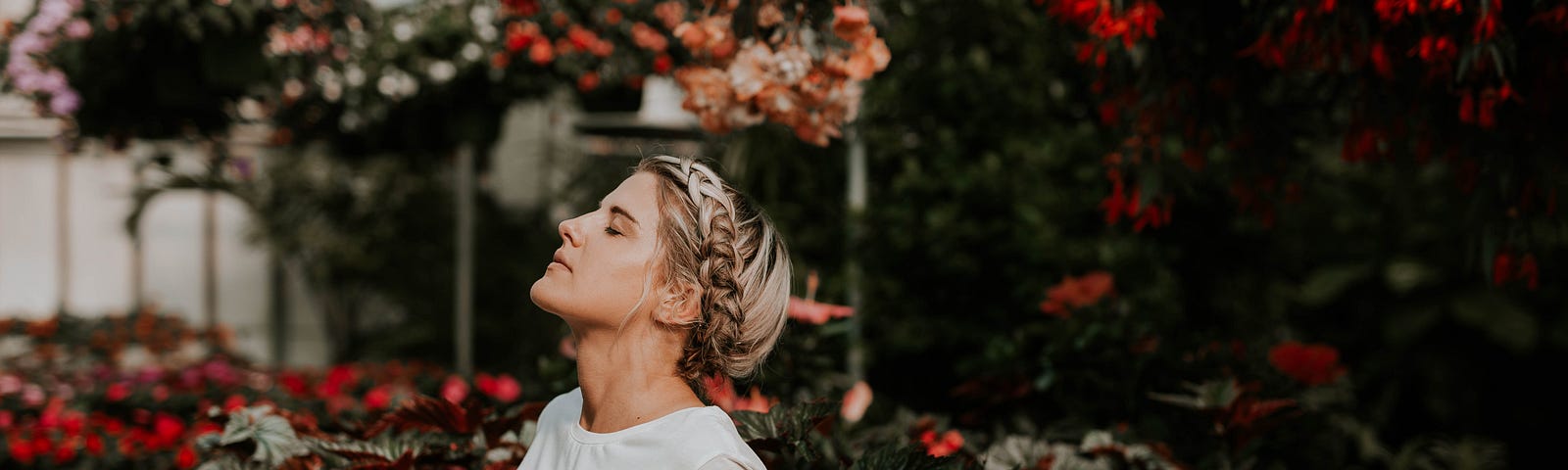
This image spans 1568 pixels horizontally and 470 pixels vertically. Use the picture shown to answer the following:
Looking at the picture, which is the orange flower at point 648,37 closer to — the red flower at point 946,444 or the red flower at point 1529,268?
the red flower at point 946,444

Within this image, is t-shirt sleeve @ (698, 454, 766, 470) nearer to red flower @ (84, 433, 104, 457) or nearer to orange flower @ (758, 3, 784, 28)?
orange flower @ (758, 3, 784, 28)

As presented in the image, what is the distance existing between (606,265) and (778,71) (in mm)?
635

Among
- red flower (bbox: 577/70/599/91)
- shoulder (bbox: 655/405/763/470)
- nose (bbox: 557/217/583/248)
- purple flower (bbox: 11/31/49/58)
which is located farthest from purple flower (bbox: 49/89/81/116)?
shoulder (bbox: 655/405/763/470)

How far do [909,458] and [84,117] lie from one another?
370cm

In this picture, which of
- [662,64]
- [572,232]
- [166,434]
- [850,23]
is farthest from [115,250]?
[572,232]

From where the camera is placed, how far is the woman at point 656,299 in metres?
1.30

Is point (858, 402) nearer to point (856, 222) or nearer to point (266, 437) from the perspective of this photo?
point (266, 437)

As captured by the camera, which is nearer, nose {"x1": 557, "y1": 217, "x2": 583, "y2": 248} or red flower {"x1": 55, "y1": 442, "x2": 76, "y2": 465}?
nose {"x1": 557, "y1": 217, "x2": 583, "y2": 248}

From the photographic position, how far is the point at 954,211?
3893 mm

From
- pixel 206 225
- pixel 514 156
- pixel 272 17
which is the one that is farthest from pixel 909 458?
pixel 206 225

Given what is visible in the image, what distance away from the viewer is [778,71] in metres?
1.83

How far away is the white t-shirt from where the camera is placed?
1213mm

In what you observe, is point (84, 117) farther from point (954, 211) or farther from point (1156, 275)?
point (1156, 275)

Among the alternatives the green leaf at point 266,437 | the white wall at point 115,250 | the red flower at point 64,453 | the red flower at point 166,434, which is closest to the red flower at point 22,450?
the red flower at point 64,453
